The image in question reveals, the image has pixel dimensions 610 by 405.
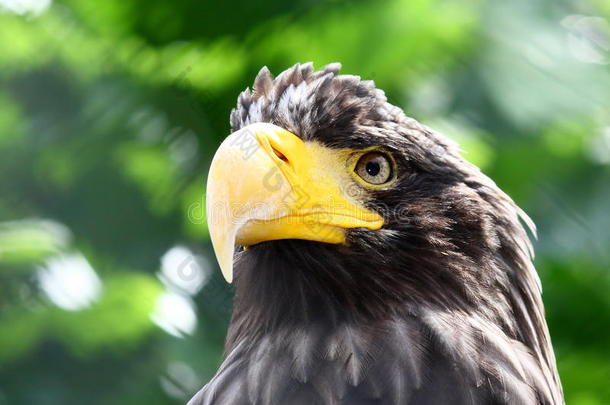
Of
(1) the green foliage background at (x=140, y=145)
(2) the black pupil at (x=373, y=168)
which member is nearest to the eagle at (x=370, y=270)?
(2) the black pupil at (x=373, y=168)

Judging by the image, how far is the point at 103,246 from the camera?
4.56 meters

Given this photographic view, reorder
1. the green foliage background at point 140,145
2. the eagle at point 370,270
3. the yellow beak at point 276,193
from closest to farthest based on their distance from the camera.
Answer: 1. the yellow beak at point 276,193
2. the eagle at point 370,270
3. the green foliage background at point 140,145

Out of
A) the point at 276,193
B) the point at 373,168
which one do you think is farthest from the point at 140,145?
the point at 276,193

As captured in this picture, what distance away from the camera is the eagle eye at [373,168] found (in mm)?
1931

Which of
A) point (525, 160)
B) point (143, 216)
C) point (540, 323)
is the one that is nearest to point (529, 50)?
point (525, 160)

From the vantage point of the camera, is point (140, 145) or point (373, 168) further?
point (140, 145)

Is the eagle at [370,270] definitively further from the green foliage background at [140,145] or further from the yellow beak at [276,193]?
the green foliage background at [140,145]

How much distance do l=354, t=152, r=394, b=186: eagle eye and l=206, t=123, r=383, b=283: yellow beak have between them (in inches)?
1.0

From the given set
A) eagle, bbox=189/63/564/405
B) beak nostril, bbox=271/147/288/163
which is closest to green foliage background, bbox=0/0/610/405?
eagle, bbox=189/63/564/405

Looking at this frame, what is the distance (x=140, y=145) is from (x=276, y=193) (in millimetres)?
2797

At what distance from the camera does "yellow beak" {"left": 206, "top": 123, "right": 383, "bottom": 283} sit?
68.2 inches

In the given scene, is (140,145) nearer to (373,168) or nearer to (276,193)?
(373,168)

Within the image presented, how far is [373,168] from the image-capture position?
6.34 feet

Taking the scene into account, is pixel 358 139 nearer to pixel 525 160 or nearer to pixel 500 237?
pixel 500 237
